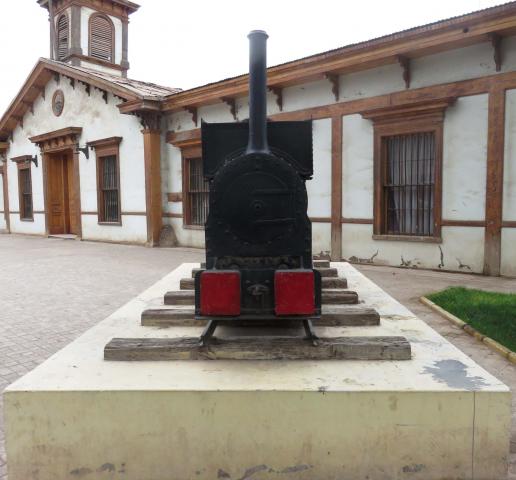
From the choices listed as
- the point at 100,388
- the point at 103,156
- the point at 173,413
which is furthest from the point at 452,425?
the point at 103,156

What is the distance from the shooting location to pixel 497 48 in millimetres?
6762

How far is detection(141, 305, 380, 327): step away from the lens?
2.56 metres

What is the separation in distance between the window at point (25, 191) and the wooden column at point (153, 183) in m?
7.45

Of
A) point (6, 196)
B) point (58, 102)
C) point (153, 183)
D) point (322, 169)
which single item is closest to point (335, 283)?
point (322, 169)

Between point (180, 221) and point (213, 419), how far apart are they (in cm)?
1053

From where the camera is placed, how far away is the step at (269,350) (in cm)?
209

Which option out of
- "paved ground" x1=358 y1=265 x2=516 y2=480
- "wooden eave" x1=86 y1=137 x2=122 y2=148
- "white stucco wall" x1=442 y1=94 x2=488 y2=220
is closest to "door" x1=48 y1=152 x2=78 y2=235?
"wooden eave" x1=86 y1=137 x2=122 y2=148

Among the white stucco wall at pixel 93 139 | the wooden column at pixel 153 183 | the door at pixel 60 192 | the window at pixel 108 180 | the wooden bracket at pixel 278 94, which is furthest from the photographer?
the door at pixel 60 192

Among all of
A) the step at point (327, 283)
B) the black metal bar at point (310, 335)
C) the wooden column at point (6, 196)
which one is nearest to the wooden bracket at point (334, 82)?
the step at point (327, 283)

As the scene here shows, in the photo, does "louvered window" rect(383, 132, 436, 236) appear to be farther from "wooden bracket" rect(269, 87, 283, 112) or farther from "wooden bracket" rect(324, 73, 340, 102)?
"wooden bracket" rect(269, 87, 283, 112)

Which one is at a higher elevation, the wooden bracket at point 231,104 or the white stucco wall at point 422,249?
the wooden bracket at point 231,104

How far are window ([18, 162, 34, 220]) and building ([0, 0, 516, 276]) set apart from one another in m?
4.11

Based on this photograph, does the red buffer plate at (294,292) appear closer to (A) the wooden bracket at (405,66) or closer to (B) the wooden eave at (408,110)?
(B) the wooden eave at (408,110)

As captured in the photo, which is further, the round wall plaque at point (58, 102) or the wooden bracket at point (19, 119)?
the wooden bracket at point (19, 119)
